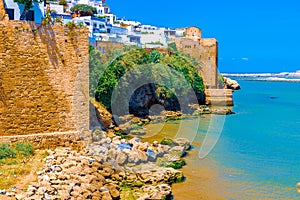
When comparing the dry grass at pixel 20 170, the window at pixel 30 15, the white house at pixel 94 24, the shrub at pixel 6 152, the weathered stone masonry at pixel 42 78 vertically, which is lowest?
the dry grass at pixel 20 170

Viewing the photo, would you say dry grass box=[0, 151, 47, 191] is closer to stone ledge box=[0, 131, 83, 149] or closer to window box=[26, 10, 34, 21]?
stone ledge box=[0, 131, 83, 149]

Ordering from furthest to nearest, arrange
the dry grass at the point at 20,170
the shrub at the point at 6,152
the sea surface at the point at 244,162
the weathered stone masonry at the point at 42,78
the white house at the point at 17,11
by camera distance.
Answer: the white house at the point at 17,11, the sea surface at the point at 244,162, the weathered stone masonry at the point at 42,78, the shrub at the point at 6,152, the dry grass at the point at 20,170

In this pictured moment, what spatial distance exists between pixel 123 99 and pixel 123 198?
1512 centimetres

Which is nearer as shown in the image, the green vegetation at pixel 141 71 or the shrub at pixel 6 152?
the shrub at pixel 6 152

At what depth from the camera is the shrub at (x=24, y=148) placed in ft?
40.0

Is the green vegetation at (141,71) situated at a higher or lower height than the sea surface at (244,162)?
higher

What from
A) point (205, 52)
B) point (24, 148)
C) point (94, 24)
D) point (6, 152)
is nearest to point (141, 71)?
point (94, 24)

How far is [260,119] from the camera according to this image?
3225 centimetres

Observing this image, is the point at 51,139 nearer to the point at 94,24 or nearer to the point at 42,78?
the point at 42,78

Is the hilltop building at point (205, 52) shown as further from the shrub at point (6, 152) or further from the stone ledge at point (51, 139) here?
the shrub at point (6, 152)

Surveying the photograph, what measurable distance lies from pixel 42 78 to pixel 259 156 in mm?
10801

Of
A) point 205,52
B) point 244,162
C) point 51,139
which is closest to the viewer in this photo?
point 51,139

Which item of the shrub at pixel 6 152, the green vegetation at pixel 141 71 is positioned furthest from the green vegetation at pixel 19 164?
the green vegetation at pixel 141 71

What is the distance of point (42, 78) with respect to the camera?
1304 centimetres
